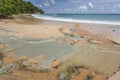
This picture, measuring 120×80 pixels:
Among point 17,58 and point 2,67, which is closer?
point 2,67

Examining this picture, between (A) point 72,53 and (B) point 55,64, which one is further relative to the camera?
(A) point 72,53

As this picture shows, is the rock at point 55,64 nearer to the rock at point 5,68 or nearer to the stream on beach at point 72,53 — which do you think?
the stream on beach at point 72,53

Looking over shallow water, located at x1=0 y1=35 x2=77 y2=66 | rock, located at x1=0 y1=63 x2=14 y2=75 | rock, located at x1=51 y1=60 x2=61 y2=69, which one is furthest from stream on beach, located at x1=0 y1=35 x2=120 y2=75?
rock, located at x1=0 y1=63 x2=14 y2=75

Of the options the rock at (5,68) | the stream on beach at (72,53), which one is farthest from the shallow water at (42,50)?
the rock at (5,68)

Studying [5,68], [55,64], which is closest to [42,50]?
[55,64]

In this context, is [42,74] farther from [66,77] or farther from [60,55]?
[60,55]

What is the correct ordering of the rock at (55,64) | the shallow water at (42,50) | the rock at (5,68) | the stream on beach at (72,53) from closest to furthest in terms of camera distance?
the rock at (5,68)
the rock at (55,64)
the stream on beach at (72,53)
the shallow water at (42,50)

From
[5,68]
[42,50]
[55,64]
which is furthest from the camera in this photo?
[42,50]

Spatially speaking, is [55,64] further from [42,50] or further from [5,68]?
[42,50]

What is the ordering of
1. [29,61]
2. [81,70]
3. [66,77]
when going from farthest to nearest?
1. [29,61]
2. [81,70]
3. [66,77]

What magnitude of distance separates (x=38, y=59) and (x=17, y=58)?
39.2 inches

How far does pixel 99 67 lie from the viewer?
9383 mm

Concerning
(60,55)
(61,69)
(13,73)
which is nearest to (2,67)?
(13,73)

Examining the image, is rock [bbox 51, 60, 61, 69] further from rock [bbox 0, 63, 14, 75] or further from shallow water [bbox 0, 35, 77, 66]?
rock [bbox 0, 63, 14, 75]
